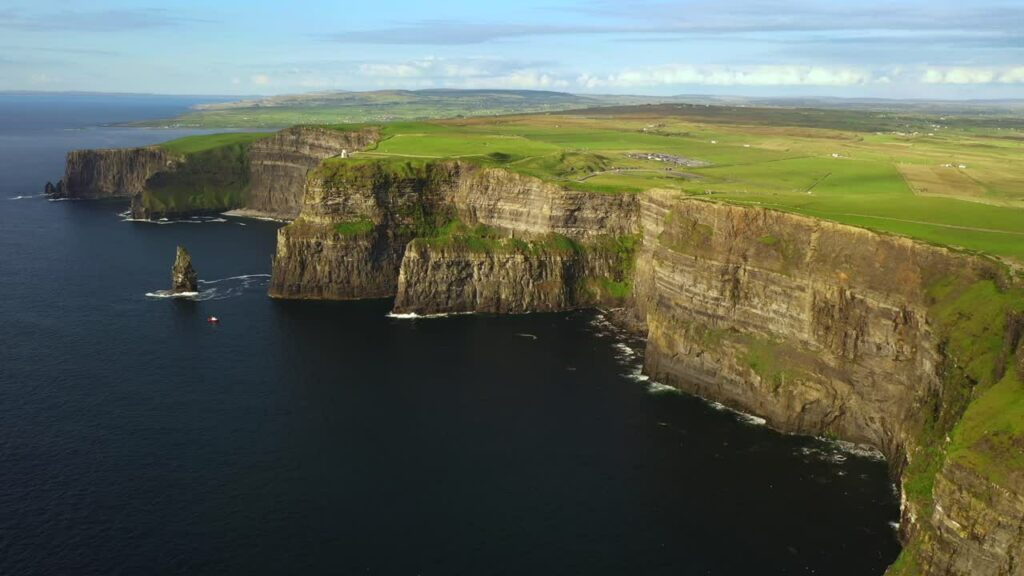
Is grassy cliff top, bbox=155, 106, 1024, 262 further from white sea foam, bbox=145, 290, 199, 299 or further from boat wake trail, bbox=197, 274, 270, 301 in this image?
white sea foam, bbox=145, 290, 199, 299

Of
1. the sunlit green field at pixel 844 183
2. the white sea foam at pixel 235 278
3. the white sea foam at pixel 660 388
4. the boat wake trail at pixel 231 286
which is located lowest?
the white sea foam at pixel 660 388

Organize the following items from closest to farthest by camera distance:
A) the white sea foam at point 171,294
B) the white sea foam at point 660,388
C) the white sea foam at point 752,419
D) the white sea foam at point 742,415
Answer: the white sea foam at point 752,419 → the white sea foam at point 742,415 → the white sea foam at point 660,388 → the white sea foam at point 171,294

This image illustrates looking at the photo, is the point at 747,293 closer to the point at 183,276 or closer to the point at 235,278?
the point at 183,276

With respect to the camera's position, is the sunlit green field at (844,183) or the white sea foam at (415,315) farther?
the white sea foam at (415,315)

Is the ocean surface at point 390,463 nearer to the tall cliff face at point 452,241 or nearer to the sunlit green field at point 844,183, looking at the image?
the tall cliff face at point 452,241

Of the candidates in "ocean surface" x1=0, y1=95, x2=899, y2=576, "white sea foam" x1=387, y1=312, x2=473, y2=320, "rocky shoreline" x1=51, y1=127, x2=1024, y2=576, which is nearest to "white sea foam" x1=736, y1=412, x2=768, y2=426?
"ocean surface" x1=0, y1=95, x2=899, y2=576

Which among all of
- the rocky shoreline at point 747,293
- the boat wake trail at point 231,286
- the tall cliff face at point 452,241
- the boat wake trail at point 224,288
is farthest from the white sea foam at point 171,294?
the rocky shoreline at point 747,293
